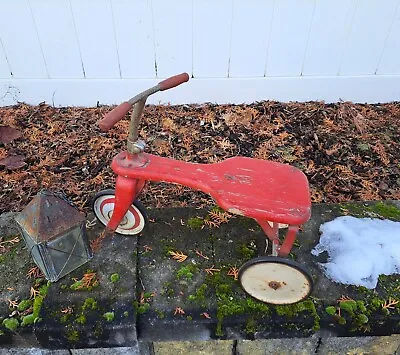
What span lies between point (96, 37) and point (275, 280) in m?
1.69

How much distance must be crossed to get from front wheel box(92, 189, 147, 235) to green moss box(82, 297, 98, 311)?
0.29m

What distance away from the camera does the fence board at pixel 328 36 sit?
247 cm

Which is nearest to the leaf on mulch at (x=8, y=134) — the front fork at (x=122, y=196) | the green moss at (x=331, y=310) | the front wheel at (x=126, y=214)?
the front wheel at (x=126, y=214)

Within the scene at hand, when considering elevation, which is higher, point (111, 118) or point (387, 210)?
point (111, 118)

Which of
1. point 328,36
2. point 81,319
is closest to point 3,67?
point 81,319

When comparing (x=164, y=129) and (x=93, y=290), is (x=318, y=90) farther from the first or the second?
(x=93, y=290)

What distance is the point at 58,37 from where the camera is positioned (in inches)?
98.8

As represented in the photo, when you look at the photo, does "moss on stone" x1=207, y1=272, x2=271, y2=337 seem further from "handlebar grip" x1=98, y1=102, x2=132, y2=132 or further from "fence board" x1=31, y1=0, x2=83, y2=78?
"fence board" x1=31, y1=0, x2=83, y2=78

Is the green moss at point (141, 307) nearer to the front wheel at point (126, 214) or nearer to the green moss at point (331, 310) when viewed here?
the front wheel at point (126, 214)

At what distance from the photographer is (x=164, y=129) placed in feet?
8.39

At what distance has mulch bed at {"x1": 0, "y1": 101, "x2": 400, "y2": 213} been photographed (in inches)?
87.0

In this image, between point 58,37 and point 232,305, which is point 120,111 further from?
point 58,37

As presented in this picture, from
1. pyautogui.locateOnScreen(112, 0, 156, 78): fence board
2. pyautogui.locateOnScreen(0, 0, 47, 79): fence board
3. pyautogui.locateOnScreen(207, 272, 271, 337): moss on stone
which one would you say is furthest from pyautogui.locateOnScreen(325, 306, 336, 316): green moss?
pyautogui.locateOnScreen(0, 0, 47, 79): fence board

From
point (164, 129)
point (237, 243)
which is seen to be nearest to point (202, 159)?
point (164, 129)
